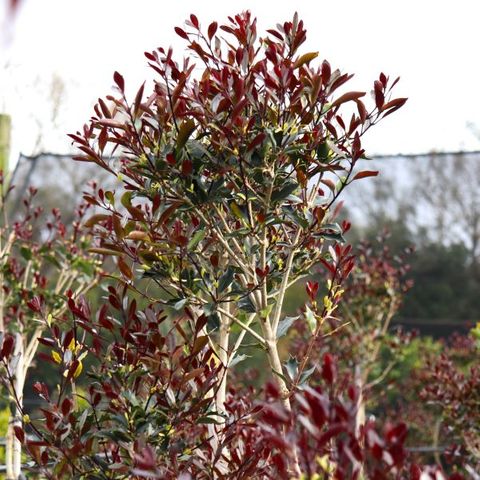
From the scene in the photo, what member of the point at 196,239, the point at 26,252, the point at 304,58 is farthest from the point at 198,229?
the point at 26,252

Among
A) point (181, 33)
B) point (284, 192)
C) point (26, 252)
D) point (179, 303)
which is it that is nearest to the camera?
point (179, 303)

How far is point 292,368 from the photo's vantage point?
94.7 inches

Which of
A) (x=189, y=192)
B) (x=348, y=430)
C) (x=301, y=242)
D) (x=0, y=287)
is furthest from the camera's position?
(x=0, y=287)

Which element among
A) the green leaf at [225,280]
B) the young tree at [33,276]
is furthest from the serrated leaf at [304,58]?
A: the young tree at [33,276]

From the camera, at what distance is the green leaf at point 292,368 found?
239 cm

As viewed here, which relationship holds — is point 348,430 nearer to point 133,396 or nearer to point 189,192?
point 133,396

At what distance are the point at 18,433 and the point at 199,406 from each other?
1.68ft

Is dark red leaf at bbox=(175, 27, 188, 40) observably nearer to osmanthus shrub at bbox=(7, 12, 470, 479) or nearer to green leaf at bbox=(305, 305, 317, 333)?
osmanthus shrub at bbox=(7, 12, 470, 479)

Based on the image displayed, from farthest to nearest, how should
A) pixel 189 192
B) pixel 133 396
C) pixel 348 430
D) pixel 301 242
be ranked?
pixel 301 242 → pixel 189 192 → pixel 133 396 → pixel 348 430

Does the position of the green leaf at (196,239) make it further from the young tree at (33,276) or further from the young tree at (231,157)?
the young tree at (33,276)

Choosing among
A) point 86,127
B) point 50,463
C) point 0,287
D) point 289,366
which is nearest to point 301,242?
point 289,366

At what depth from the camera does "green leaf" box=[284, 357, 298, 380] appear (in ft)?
7.84

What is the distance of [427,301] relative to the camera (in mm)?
11492

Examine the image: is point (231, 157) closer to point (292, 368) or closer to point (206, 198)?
point (206, 198)
